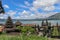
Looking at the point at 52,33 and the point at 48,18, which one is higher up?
the point at 48,18

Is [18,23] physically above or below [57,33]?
above

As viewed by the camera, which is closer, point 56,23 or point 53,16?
point 53,16

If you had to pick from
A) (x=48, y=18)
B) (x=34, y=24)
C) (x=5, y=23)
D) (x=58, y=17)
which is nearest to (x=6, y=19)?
(x=5, y=23)

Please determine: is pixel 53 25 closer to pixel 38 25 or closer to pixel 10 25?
pixel 38 25

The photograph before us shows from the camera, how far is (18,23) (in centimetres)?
581

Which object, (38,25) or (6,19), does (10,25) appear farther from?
(38,25)

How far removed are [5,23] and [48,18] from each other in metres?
1.53

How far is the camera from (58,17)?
5844 millimetres

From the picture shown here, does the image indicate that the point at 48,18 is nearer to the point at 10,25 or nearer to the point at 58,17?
the point at 58,17

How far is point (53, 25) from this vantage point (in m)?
6.12

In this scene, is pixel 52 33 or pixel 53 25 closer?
pixel 52 33

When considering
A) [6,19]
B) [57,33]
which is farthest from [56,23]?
[6,19]

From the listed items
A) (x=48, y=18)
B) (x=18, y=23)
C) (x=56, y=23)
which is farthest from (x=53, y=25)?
(x=18, y=23)

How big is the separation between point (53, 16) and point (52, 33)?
590mm
